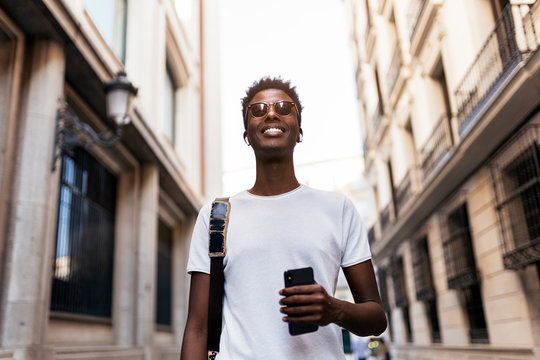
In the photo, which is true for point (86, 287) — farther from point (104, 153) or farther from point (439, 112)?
point (439, 112)

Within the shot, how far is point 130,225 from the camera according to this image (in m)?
10.4

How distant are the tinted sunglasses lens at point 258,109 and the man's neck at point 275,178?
17 cm

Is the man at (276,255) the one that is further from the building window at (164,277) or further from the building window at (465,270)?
the building window at (164,277)

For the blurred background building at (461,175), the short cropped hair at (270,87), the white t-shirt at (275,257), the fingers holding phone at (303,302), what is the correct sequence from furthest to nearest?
the blurred background building at (461,175) < the short cropped hair at (270,87) < the white t-shirt at (275,257) < the fingers holding phone at (303,302)

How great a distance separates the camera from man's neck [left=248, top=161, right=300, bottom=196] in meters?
1.92

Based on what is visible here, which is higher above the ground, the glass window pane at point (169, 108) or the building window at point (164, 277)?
the glass window pane at point (169, 108)

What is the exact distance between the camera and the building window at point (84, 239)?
25.2 feet

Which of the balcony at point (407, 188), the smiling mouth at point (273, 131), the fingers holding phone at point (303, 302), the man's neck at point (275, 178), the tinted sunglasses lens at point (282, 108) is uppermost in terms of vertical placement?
the balcony at point (407, 188)

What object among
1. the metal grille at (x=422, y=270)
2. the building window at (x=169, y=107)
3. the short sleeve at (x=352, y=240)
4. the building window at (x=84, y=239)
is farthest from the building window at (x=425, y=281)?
the short sleeve at (x=352, y=240)

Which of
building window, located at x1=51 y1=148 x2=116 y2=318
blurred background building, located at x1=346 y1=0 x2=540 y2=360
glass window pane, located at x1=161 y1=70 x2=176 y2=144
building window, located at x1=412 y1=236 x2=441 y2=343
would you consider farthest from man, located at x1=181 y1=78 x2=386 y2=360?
building window, located at x1=412 y1=236 x2=441 y2=343

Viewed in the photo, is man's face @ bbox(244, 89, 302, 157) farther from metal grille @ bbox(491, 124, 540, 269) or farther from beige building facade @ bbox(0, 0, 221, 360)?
metal grille @ bbox(491, 124, 540, 269)

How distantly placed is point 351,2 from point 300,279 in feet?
86.4

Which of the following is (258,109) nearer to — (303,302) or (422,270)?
(303,302)

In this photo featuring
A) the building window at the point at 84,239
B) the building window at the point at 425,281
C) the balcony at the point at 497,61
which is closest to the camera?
the building window at the point at 84,239
